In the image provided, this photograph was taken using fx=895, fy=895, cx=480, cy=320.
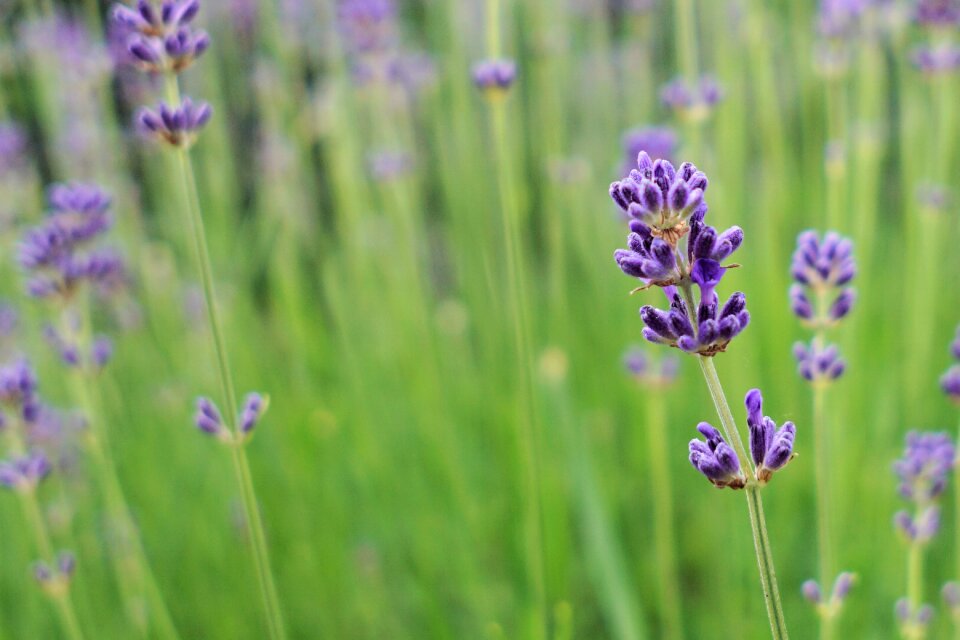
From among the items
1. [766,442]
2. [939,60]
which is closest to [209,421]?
[766,442]

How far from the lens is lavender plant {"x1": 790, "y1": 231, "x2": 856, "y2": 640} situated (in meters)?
1.45

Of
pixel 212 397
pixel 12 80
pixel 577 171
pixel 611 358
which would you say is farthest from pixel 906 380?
pixel 12 80

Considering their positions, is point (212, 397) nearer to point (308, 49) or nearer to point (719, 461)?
point (308, 49)

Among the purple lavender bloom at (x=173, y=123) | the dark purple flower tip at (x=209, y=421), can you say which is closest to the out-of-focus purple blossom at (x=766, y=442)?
the dark purple flower tip at (x=209, y=421)

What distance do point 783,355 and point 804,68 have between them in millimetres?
1224

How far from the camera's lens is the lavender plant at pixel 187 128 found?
1.39 metres

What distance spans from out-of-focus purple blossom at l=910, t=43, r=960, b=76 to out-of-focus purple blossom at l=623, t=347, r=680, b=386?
115cm

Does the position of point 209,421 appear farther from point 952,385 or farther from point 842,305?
point 952,385

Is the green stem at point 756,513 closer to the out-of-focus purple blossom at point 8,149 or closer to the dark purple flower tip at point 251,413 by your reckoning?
the dark purple flower tip at point 251,413

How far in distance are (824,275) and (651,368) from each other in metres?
0.98

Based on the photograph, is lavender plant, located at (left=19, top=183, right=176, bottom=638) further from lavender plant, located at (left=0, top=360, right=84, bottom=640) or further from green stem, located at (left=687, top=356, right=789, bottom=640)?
green stem, located at (left=687, top=356, right=789, bottom=640)

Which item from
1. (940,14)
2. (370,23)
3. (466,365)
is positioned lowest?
(466,365)

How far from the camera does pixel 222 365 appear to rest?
4.50 ft

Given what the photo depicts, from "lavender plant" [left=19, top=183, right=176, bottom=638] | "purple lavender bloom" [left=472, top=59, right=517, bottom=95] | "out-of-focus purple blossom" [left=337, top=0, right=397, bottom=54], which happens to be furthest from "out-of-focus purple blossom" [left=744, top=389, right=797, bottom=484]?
"out-of-focus purple blossom" [left=337, top=0, right=397, bottom=54]
